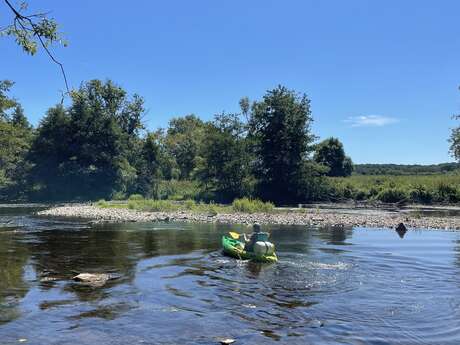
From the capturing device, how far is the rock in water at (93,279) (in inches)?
615

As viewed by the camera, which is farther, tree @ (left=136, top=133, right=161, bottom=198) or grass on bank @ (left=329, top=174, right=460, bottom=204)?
tree @ (left=136, top=133, right=161, bottom=198)

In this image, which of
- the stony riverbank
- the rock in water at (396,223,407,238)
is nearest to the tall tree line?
the stony riverbank

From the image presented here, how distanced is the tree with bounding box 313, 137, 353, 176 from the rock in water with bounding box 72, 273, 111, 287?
8529 centimetres

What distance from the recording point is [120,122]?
8475cm

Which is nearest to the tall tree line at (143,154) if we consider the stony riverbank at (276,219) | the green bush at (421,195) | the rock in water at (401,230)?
the green bush at (421,195)

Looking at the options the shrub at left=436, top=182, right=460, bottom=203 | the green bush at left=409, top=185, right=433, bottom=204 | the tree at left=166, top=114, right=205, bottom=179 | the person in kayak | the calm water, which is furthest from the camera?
the tree at left=166, top=114, right=205, bottom=179

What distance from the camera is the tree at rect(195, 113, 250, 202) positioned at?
65644 millimetres

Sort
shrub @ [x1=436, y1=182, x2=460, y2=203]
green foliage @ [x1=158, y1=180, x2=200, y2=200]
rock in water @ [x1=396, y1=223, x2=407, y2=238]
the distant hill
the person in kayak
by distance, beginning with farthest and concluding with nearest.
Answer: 1. the distant hill
2. green foliage @ [x1=158, y1=180, x2=200, y2=200]
3. shrub @ [x1=436, y1=182, x2=460, y2=203]
4. rock in water @ [x1=396, y1=223, x2=407, y2=238]
5. the person in kayak

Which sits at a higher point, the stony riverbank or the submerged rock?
the stony riverbank

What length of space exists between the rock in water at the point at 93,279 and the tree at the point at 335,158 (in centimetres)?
8529

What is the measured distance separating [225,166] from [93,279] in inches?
1945

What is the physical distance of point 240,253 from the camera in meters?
21.0

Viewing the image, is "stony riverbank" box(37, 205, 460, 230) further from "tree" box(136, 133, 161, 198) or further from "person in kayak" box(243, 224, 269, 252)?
"tree" box(136, 133, 161, 198)

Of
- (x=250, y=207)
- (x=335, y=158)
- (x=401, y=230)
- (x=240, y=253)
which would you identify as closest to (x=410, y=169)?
(x=335, y=158)
